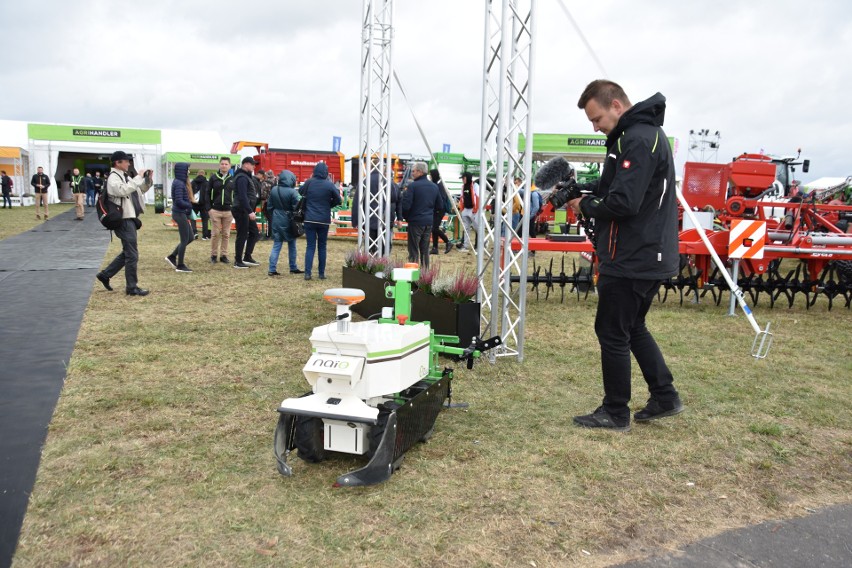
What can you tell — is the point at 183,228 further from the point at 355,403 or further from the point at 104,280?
the point at 355,403

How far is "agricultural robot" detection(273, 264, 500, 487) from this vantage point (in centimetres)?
300

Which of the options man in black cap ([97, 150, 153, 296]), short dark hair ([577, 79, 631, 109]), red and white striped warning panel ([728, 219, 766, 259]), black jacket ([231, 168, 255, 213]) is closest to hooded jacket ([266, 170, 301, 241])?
black jacket ([231, 168, 255, 213])

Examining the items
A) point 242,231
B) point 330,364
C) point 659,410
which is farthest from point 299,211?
point 330,364

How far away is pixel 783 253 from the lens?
25.9 feet

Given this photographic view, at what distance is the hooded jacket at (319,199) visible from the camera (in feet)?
31.6

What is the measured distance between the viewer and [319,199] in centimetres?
964

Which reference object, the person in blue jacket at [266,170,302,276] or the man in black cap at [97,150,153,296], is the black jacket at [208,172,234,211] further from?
the man in black cap at [97,150,153,296]

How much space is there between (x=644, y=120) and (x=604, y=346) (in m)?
1.28

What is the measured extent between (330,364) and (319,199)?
687 centimetres

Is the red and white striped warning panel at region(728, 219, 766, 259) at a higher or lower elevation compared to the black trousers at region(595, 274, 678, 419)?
higher

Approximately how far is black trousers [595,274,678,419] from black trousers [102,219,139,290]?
6076mm

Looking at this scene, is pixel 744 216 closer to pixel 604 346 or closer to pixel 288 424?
pixel 604 346

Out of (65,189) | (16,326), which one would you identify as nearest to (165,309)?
(16,326)

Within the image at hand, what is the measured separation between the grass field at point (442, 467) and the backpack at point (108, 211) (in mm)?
2065
